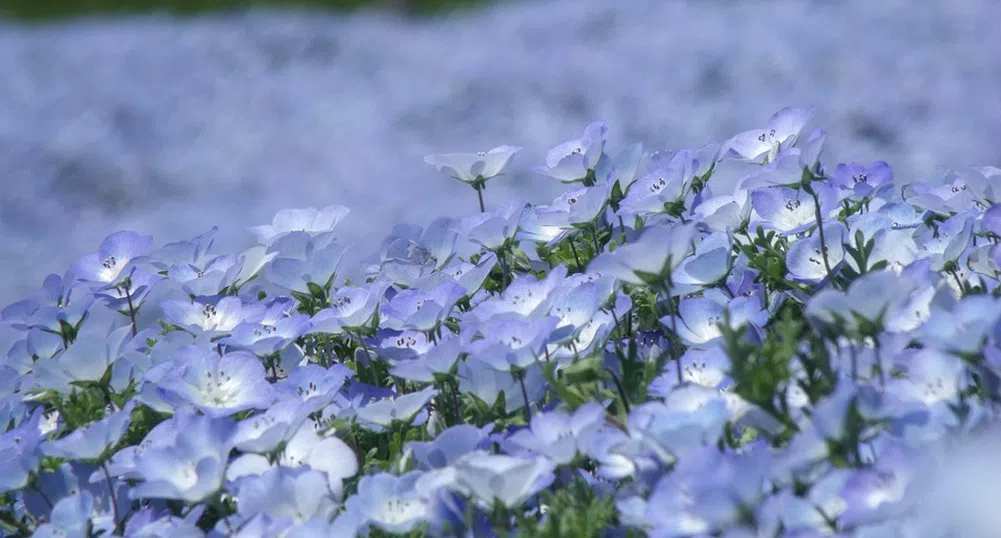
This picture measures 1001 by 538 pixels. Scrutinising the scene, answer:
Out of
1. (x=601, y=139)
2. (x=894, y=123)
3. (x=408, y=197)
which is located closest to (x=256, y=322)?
(x=601, y=139)

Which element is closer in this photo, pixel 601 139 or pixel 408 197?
pixel 601 139

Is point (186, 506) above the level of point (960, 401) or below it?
below

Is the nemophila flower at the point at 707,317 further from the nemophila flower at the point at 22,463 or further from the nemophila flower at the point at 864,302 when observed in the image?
the nemophila flower at the point at 22,463

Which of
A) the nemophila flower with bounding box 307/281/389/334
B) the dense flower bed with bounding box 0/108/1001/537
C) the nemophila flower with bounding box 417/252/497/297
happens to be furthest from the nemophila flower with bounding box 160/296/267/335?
the nemophila flower with bounding box 417/252/497/297

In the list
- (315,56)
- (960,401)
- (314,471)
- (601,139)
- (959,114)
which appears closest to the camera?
(960,401)

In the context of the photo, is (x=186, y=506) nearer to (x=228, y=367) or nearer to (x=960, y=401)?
(x=228, y=367)

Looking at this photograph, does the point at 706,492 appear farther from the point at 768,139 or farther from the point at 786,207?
the point at 768,139
